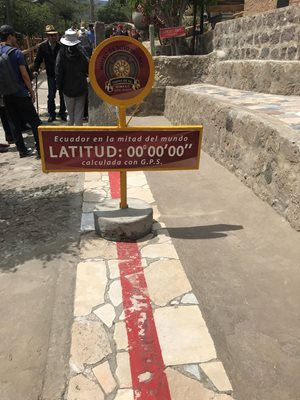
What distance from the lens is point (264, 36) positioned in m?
7.88

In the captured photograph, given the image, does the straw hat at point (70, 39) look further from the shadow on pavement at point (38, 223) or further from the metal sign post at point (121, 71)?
the metal sign post at point (121, 71)

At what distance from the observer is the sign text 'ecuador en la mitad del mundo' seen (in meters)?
3.23

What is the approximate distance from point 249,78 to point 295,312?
5.80 m

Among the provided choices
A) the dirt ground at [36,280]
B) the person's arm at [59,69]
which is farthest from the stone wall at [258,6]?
the dirt ground at [36,280]

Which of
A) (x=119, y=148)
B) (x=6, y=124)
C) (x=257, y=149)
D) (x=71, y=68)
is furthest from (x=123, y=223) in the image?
(x=6, y=124)

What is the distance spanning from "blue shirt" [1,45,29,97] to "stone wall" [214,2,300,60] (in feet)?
15.0

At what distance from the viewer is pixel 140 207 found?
12.2 ft

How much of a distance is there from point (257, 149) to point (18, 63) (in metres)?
3.70

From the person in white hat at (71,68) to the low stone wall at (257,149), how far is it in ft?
6.19

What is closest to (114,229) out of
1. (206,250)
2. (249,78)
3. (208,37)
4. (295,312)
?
(206,250)

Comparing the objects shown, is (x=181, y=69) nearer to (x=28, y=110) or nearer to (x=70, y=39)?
(x=70, y=39)

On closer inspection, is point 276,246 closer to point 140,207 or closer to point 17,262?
point 140,207

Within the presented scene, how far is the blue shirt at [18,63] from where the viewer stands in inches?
222

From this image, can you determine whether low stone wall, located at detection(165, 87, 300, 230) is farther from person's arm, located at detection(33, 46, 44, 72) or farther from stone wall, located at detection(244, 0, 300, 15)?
stone wall, located at detection(244, 0, 300, 15)
